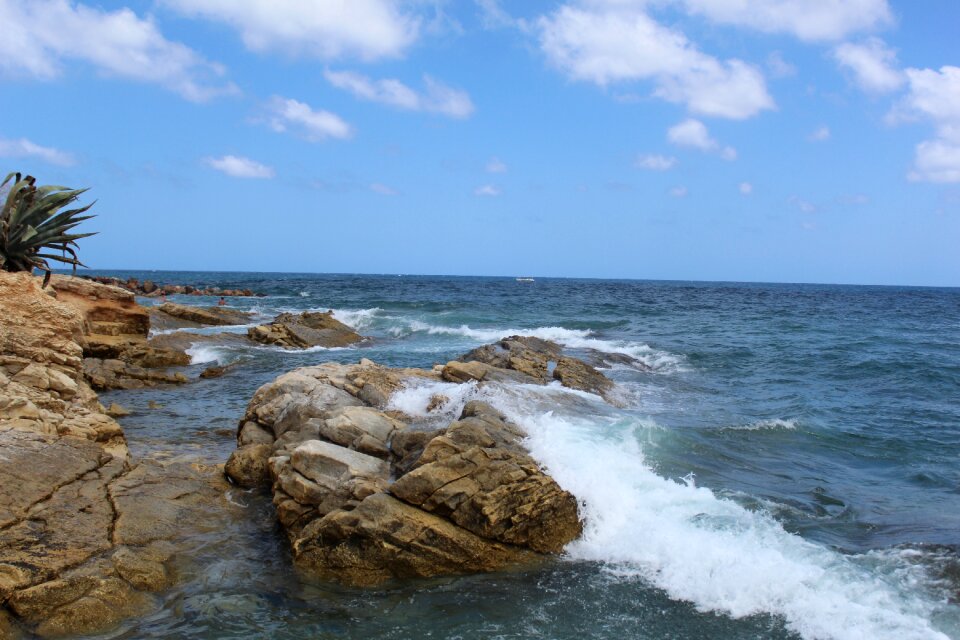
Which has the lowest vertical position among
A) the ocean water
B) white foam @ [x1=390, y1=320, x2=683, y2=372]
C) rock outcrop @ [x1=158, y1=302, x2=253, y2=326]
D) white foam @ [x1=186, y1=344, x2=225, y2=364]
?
the ocean water

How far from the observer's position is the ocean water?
625 centimetres

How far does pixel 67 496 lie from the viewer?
7227 millimetres

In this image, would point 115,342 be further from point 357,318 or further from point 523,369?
point 357,318

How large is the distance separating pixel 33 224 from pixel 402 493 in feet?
26.0

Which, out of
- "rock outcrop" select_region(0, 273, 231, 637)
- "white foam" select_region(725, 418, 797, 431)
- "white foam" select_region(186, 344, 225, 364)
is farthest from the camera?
"white foam" select_region(186, 344, 225, 364)

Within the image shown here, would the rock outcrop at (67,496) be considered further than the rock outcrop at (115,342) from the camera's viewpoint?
No

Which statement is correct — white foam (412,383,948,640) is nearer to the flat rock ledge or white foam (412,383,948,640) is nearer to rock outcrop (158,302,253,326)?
the flat rock ledge

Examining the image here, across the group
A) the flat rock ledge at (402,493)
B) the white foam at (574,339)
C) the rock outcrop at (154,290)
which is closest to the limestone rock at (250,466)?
the flat rock ledge at (402,493)

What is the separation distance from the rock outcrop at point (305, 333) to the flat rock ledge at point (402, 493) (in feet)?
47.2

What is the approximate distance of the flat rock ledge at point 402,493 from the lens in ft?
23.5

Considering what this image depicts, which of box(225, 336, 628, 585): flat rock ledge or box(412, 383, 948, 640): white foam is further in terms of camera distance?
box(225, 336, 628, 585): flat rock ledge

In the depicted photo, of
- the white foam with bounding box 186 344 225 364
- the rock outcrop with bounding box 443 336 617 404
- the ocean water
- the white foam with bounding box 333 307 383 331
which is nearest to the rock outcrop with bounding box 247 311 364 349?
the white foam with bounding box 186 344 225 364

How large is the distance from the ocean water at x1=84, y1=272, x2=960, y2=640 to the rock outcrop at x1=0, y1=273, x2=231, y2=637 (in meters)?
0.39

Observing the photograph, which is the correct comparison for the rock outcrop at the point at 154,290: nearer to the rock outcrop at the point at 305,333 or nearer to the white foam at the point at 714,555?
the rock outcrop at the point at 305,333
